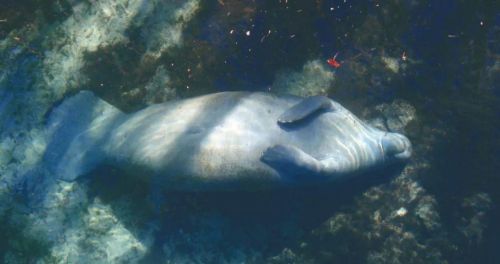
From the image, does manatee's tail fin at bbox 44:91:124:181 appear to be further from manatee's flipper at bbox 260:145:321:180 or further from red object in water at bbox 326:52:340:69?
red object in water at bbox 326:52:340:69

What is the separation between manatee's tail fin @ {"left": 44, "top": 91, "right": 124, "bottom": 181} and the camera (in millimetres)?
5945

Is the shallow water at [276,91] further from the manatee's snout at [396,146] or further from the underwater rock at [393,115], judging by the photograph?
the manatee's snout at [396,146]

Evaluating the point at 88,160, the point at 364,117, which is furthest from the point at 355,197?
the point at 88,160

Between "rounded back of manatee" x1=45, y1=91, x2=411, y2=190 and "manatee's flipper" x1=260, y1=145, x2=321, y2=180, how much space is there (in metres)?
0.01

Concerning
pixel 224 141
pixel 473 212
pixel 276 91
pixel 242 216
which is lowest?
pixel 473 212

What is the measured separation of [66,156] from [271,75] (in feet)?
11.3

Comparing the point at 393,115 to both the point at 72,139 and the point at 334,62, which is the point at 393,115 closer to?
the point at 334,62

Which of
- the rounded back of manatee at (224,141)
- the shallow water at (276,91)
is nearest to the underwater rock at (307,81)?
the shallow water at (276,91)

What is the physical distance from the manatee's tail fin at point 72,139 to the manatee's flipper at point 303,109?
2.63 meters

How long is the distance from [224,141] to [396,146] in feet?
8.94

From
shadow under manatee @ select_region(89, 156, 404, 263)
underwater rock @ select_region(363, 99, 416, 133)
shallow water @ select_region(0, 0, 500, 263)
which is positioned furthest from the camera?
underwater rock @ select_region(363, 99, 416, 133)

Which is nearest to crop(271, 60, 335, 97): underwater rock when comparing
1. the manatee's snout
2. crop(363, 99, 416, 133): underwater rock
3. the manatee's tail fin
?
crop(363, 99, 416, 133): underwater rock

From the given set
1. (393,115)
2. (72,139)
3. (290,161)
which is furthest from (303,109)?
(72,139)

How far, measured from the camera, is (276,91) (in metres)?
6.50
